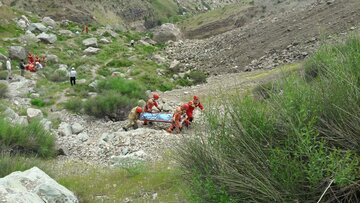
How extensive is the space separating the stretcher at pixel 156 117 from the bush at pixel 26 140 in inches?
130

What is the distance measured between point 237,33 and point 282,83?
33.6 metres

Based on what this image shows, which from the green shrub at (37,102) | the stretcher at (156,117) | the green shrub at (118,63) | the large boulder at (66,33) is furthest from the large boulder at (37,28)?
the stretcher at (156,117)

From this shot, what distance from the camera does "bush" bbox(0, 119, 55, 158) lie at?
1141 centimetres

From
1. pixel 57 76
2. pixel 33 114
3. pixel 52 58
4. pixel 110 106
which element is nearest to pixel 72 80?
pixel 57 76

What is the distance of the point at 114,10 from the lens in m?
81.9

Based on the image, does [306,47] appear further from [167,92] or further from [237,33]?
[237,33]

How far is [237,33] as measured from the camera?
3869 cm

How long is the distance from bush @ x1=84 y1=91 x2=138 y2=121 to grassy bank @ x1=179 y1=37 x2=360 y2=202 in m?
11.9

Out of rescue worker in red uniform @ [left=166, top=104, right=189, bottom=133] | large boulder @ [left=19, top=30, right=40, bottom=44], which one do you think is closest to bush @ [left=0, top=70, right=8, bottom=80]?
large boulder @ [left=19, top=30, right=40, bottom=44]

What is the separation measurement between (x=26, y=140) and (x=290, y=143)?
28.6 feet

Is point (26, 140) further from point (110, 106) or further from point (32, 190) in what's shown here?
point (110, 106)

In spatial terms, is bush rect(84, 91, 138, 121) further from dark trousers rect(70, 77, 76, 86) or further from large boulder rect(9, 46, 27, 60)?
large boulder rect(9, 46, 27, 60)

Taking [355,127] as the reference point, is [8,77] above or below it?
below

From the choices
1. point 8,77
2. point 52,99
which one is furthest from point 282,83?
point 8,77
